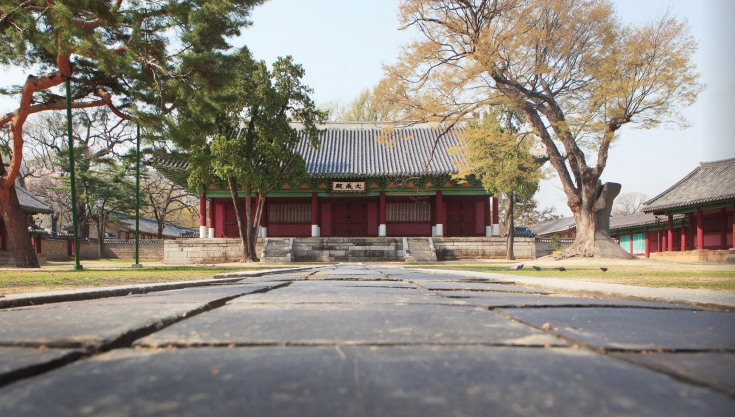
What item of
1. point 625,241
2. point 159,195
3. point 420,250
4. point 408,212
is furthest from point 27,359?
point 625,241

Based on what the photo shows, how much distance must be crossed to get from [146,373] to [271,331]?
571mm

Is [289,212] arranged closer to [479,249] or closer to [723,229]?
[479,249]

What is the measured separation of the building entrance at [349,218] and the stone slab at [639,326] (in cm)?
2247

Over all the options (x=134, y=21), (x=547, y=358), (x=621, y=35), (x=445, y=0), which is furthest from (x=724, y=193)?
(x=547, y=358)

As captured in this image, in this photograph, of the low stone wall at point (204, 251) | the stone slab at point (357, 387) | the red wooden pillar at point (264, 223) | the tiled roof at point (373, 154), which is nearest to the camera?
the stone slab at point (357, 387)

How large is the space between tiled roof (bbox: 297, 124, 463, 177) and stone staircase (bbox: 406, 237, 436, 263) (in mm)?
3168

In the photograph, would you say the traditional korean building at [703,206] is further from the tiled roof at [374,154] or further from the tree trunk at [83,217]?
the tree trunk at [83,217]

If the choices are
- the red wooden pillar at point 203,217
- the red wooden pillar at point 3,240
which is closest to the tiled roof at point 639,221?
the red wooden pillar at point 203,217

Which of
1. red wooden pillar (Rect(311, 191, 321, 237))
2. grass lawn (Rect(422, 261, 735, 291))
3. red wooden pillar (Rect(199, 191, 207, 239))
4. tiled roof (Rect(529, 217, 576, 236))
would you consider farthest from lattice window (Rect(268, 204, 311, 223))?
tiled roof (Rect(529, 217, 576, 236))

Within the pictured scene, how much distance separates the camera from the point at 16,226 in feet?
37.5

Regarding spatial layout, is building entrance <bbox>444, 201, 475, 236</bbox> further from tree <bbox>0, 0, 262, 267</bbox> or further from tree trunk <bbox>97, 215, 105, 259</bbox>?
tree trunk <bbox>97, 215, 105, 259</bbox>

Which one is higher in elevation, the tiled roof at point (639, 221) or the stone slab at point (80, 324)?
the tiled roof at point (639, 221)

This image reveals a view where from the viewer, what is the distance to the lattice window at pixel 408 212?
2445 centimetres

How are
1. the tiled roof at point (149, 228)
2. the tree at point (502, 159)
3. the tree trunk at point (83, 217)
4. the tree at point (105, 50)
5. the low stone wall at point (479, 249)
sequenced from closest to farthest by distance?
the tree at point (105, 50), the tree at point (502, 159), the low stone wall at point (479, 249), the tree trunk at point (83, 217), the tiled roof at point (149, 228)
